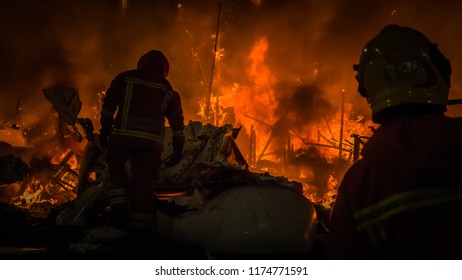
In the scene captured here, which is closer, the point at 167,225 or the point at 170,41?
the point at 167,225

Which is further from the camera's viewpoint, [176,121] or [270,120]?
[270,120]

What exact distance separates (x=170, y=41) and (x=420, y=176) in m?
22.0

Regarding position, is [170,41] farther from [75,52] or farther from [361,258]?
[361,258]

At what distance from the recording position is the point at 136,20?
69.1 feet

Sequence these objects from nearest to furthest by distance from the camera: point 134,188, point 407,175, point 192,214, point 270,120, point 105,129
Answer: point 407,175 → point 192,214 → point 134,188 → point 105,129 → point 270,120

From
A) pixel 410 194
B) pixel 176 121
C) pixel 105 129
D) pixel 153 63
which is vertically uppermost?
pixel 153 63

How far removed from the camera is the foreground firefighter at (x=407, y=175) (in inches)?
48.6

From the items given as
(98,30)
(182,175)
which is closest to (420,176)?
(182,175)

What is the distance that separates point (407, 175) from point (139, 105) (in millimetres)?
2943

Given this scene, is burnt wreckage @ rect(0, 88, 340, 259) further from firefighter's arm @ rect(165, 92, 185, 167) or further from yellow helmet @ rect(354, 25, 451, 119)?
yellow helmet @ rect(354, 25, 451, 119)

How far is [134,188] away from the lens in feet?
11.5

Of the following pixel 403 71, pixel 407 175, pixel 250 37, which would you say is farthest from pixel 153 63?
pixel 250 37

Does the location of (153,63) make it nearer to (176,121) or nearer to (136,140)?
(176,121)

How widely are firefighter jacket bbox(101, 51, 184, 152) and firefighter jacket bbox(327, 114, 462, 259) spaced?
2.67 metres
